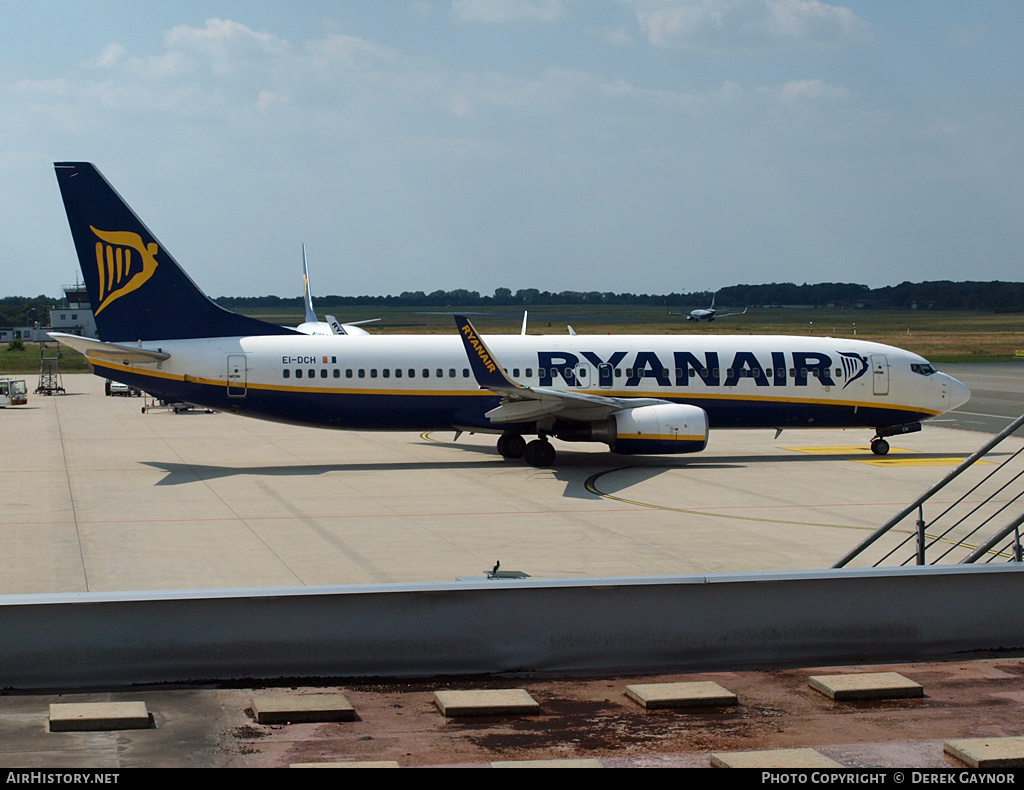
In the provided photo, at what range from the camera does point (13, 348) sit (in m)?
Answer: 123

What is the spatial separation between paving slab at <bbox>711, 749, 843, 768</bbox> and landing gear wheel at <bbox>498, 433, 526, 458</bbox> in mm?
25641

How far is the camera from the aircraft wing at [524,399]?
31594 millimetres

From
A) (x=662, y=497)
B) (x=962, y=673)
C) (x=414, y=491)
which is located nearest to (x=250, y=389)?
(x=414, y=491)

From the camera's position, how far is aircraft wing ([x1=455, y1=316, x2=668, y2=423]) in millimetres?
31594

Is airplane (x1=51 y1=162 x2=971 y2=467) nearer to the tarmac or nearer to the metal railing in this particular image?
the tarmac

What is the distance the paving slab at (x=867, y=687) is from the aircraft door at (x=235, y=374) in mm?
25194

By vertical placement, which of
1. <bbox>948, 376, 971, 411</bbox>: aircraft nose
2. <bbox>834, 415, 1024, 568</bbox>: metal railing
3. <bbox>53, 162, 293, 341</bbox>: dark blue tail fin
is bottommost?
<bbox>834, 415, 1024, 568</bbox>: metal railing

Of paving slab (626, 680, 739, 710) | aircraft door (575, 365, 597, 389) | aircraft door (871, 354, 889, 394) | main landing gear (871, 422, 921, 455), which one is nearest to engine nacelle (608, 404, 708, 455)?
aircraft door (575, 365, 597, 389)

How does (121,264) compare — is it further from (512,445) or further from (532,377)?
(512,445)

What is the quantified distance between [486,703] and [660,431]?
2194 centimetres

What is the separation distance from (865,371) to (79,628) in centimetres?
3007

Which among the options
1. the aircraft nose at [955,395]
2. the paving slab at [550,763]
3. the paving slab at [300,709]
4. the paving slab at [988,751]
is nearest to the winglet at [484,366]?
the aircraft nose at [955,395]

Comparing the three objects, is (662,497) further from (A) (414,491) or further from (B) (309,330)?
(B) (309,330)

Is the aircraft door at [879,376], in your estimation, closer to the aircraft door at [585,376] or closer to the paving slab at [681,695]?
the aircraft door at [585,376]
